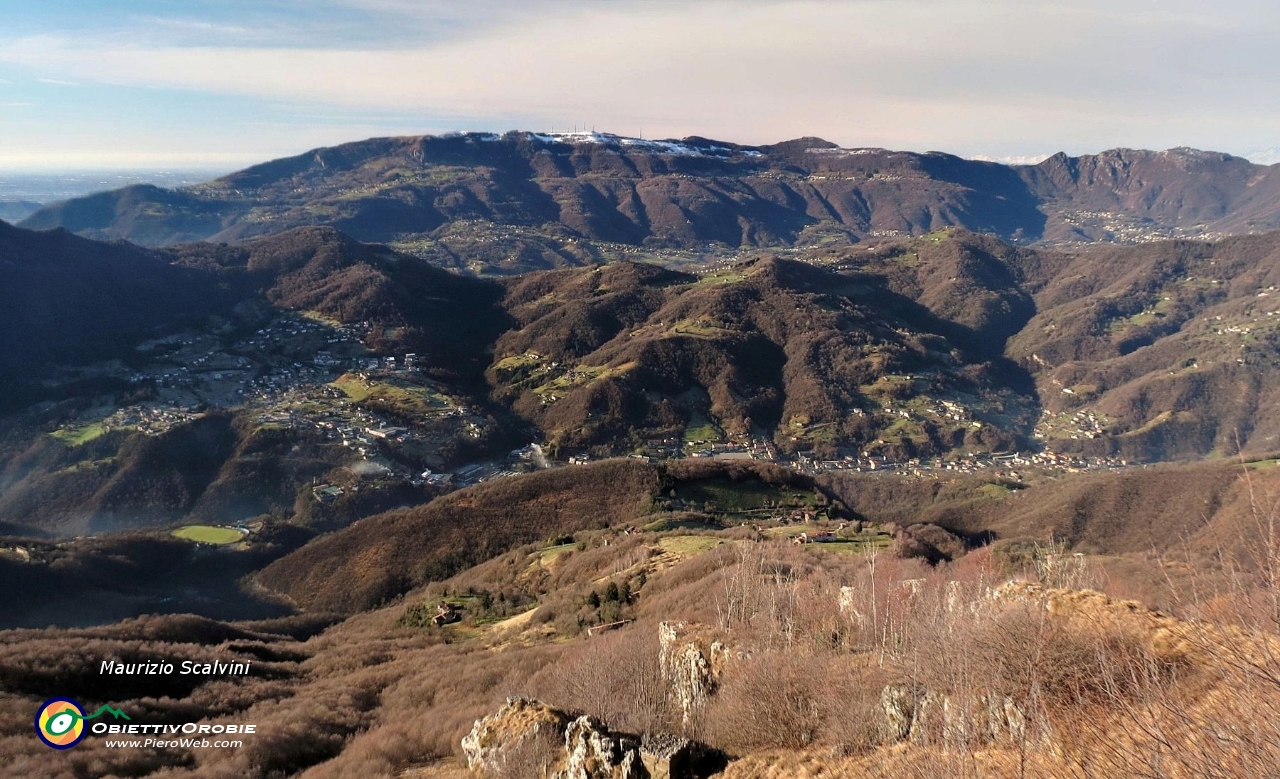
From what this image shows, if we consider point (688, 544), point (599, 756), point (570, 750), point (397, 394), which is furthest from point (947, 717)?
point (397, 394)

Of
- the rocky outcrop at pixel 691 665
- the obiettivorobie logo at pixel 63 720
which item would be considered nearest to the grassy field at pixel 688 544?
the rocky outcrop at pixel 691 665

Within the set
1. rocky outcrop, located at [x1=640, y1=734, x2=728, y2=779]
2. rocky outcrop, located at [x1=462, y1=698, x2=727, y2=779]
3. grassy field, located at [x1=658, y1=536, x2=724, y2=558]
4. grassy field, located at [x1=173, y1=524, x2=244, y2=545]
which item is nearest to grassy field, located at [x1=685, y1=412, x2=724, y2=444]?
grassy field, located at [x1=658, y1=536, x2=724, y2=558]

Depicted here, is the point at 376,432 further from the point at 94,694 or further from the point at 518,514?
the point at 94,694

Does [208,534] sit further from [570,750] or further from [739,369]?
[739,369]

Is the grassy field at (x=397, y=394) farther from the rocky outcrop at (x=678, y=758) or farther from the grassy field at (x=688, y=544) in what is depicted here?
the rocky outcrop at (x=678, y=758)

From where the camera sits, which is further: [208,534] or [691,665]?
[208,534]

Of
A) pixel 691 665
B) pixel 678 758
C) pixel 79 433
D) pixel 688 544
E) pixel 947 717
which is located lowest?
pixel 79 433
